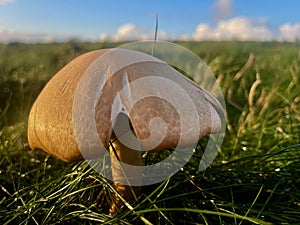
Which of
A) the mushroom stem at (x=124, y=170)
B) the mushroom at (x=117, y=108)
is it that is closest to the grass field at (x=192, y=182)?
the mushroom stem at (x=124, y=170)

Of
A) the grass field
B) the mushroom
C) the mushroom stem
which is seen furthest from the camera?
the mushroom stem

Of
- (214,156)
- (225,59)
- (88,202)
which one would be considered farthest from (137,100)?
(225,59)

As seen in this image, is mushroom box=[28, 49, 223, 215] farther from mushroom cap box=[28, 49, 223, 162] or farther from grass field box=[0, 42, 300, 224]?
grass field box=[0, 42, 300, 224]

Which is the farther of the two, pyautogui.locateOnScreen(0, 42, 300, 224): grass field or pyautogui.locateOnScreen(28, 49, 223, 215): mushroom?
pyautogui.locateOnScreen(0, 42, 300, 224): grass field

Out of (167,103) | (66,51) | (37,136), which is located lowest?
(66,51)

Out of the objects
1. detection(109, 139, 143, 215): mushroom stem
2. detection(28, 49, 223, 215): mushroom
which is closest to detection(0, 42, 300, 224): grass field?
detection(109, 139, 143, 215): mushroom stem

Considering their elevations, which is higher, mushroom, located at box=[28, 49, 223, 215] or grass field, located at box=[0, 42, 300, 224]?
mushroom, located at box=[28, 49, 223, 215]

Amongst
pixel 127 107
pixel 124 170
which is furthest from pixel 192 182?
pixel 127 107

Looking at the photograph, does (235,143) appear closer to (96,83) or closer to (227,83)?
(96,83)
